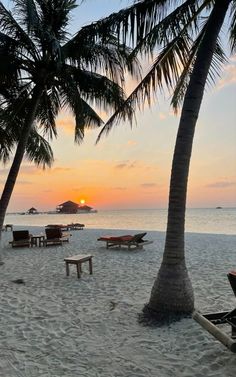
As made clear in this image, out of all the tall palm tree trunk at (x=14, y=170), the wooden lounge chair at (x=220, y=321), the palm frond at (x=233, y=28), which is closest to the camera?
the wooden lounge chair at (x=220, y=321)

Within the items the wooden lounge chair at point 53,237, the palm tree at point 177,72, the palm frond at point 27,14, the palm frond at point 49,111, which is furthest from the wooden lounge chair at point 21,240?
the palm tree at point 177,72

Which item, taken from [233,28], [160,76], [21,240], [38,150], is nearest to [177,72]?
[160,76]

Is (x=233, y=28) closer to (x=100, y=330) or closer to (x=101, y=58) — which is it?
(x=101, y=58)

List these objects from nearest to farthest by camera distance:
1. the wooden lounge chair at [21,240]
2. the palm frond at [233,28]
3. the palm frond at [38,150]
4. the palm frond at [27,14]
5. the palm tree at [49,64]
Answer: the palm frond at [233,28] < the palm frond at [27,14] < the palm tree at [49,64] < the palm frond at [38,150] < the wooden lounge chair at [21,240]

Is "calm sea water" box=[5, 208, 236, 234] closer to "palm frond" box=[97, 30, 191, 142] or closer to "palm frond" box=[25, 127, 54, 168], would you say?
"palm frond" box=[25, 127, 54, 168]

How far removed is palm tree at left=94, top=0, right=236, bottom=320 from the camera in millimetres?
5387

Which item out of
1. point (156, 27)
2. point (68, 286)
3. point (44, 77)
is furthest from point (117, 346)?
point (44, 77)

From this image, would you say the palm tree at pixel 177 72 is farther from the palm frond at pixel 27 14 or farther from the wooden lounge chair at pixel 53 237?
the wooden lounge chair at pixel 53 237

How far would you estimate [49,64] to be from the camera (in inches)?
416

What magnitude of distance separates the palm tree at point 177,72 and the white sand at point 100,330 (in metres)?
0.53

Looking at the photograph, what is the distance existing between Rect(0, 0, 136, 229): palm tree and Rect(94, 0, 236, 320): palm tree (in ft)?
10.2

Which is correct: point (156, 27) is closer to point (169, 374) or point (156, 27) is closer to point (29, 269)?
point (169, 374)

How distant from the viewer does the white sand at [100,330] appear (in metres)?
3.92

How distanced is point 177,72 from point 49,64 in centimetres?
513
